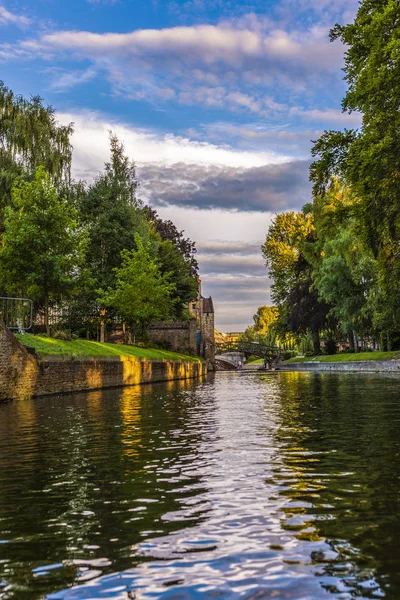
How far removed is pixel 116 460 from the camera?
24.2ft

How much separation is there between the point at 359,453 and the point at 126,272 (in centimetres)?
3835

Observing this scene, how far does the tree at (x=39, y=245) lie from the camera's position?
27953mm

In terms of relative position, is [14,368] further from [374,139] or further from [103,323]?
[103,323]

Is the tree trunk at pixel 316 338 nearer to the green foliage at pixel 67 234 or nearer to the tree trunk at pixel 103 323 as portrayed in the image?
the green foliage at pixel 67 234

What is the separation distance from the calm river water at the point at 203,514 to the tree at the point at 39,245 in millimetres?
19246

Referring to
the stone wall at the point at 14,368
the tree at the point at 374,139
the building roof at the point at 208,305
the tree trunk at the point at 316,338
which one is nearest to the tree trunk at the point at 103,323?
the tree trunk at the point at 316,338

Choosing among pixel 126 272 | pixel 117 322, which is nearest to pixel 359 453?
pixel 126 272

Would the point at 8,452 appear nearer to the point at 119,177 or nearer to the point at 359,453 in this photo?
the point at 359,453

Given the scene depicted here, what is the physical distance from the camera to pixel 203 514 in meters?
4.72

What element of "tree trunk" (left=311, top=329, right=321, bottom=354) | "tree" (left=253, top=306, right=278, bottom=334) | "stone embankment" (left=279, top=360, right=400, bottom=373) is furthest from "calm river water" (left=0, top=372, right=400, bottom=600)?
"tree" (left=253, top=306, right=278, bottom=334)

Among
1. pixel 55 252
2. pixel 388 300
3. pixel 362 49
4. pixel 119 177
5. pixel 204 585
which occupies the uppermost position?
pixel 119 177

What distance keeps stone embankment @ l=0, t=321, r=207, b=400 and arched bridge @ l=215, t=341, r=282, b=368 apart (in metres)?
54.0

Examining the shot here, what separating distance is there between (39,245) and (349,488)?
80.9ft

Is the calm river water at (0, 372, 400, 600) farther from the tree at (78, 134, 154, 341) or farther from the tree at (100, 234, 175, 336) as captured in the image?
the tree at (78, 134, 154, 341)
